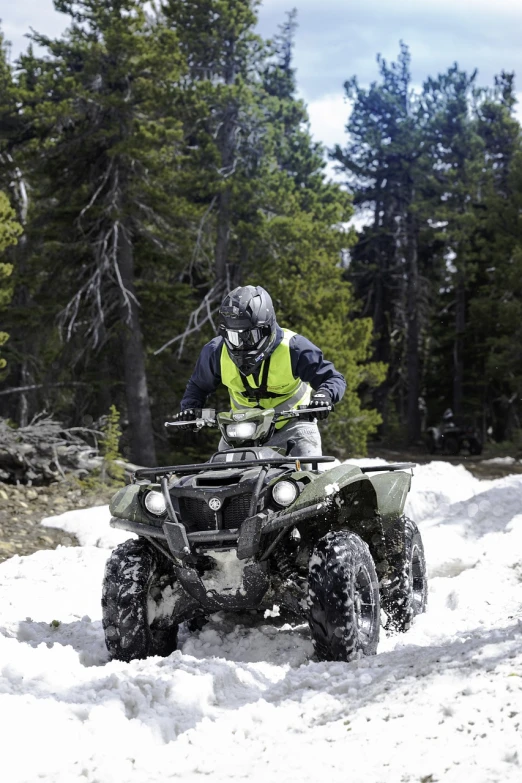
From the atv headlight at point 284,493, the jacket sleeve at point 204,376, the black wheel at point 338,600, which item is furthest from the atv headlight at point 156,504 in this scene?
the jacket sleeve at point 204,376

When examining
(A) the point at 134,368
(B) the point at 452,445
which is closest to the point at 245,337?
(A) the point at 134,368

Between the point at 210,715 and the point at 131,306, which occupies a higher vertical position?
the point at 131,306

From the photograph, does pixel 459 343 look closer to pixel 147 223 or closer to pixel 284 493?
pixel 147 223

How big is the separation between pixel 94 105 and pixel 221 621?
58.3 feet

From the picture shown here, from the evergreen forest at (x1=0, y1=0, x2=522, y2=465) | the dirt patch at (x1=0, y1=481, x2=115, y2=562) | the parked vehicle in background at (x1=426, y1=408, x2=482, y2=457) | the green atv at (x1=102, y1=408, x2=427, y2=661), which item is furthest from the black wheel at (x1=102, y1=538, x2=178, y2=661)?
the parked vehicle in background at (x1=426, y1=408, x2=482, y2=457)

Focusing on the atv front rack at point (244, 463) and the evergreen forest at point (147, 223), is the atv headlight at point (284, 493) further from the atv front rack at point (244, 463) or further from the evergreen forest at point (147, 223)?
the evergreen forest at point (147, 223)

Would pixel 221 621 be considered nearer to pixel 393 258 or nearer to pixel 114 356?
pixel 114 356

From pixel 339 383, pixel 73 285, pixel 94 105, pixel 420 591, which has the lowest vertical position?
pixel 420 591

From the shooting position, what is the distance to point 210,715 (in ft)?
13.2

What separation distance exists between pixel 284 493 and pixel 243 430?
30.2 inches

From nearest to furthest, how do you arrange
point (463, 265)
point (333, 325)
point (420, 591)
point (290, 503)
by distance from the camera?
point (290, 503)
point (420, 591)
point (333, 325)
point (463, 265)

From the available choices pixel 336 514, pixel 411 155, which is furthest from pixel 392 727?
pixel 411 155

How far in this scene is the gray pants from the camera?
591 centimetres

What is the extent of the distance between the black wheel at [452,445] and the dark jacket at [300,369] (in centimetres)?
2632
